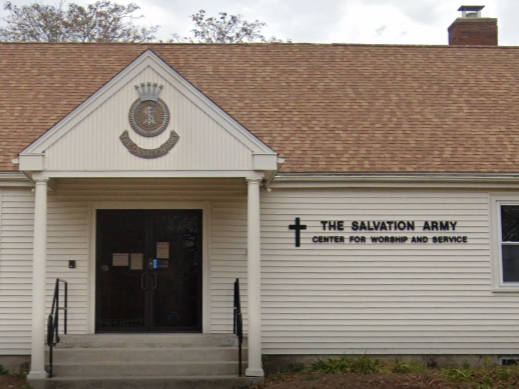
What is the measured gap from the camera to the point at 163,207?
14.1 m

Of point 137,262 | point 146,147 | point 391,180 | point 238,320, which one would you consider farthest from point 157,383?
point 391,180

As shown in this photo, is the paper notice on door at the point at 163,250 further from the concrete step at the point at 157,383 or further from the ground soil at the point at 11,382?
the ground soil at the point at 11,382

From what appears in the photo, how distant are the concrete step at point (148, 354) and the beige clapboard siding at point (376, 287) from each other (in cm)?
117

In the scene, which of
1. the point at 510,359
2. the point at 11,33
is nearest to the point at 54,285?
the point at 510,359

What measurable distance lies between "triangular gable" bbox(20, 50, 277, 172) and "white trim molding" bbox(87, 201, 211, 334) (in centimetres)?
206

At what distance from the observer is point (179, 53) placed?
58.7 feet

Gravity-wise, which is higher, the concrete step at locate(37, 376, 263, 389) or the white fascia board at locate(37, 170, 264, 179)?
the white fascia board at locate(37, 170, 264, 179)

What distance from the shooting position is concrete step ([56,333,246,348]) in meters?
13.1

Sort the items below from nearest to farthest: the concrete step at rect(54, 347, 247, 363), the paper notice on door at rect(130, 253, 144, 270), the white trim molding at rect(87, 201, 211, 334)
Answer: the concrete step at rect(54, 347, 247, 363)
the white trim molding at rect(87, 201, 211, 334)
the paper notice on door at rect(130, 253, 144, 270)

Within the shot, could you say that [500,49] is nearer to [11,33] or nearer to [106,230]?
[106,230]

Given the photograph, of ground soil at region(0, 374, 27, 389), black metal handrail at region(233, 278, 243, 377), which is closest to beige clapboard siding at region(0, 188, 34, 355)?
ground soil at region(0, 374, 27, 389)

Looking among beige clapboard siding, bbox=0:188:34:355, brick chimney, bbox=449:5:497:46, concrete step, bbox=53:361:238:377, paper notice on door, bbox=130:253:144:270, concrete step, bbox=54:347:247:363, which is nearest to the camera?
concrete step, bbox=53:361:238:377

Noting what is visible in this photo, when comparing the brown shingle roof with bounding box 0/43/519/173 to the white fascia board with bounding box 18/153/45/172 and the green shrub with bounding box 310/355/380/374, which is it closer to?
the white fascia board with bounding box 18/153/45/172

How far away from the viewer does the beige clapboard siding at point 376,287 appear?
13719 millimetres
